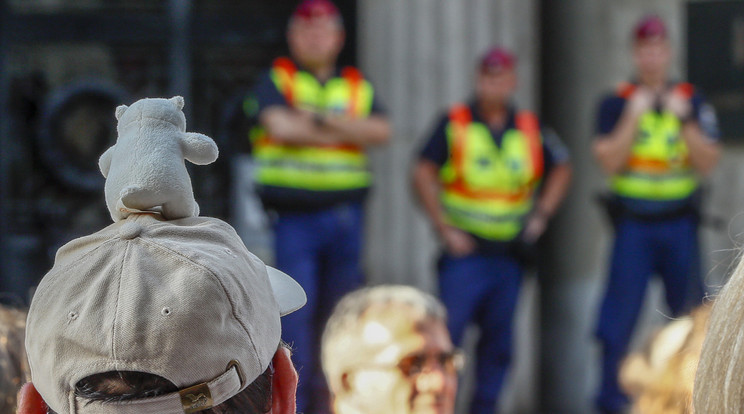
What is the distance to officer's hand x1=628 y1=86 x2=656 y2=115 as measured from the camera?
5438mm

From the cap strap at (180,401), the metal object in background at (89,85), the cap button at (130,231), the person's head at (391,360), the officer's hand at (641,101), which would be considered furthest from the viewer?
the metal object in background at (89,85)

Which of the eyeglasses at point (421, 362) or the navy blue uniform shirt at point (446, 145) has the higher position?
the navy blue uniform shirt at point (446, 145)

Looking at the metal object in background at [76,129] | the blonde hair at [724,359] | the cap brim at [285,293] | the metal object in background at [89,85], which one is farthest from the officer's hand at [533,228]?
the blonde hair at [724,359]

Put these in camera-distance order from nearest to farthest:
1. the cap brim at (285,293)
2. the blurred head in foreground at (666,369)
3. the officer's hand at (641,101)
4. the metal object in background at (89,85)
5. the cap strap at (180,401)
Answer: the cap strap at (180,401)
the cap brim at (285,293)
the blurred head in foreground at (666,369)
the officer's hand at (641,101)
the metal object in background at (89,85)

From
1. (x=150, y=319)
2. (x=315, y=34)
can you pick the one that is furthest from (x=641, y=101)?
(x=150, y=319)

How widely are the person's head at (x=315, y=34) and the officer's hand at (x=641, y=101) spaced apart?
1.33m

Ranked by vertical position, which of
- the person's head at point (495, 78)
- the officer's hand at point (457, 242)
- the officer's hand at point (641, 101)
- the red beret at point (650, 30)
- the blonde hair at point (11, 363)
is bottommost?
the officer's hand at point (457, 242)

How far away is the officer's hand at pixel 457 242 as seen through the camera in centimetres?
530

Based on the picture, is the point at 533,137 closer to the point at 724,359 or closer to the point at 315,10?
the point at 315,10

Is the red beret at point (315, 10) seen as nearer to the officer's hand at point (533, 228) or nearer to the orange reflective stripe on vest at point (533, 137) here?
the orange reflective stripe on vest at point (533, 137)

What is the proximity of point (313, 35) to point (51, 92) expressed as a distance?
163 centimetres

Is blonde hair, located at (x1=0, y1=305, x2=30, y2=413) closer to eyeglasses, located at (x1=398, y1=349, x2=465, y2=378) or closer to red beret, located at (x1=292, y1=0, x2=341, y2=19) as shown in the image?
eyeglasses, located at (x1=398, y1=349, x2=465, y2=378)

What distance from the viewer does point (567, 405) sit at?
6414mm

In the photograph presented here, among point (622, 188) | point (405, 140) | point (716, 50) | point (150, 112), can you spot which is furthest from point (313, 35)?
point (150, 112)
